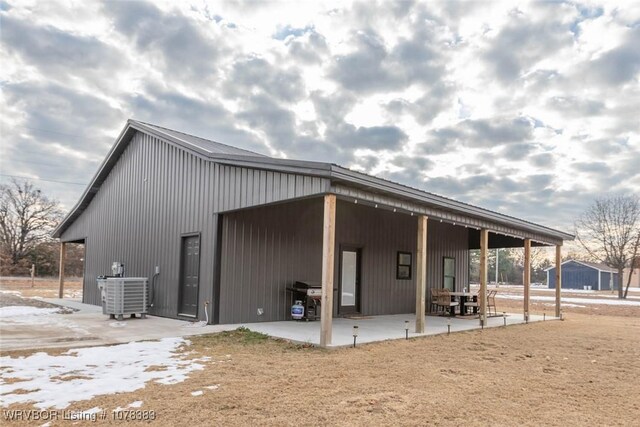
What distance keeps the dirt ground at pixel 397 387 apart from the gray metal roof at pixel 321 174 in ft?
8.12

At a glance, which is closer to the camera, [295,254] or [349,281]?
[295,254]

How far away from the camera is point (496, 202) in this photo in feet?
98.7

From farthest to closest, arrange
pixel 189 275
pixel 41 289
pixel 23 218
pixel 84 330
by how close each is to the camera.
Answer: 1. pixel 23 218
2. pixel 41 289
3. pixel 189 275
4. pixel 84 330

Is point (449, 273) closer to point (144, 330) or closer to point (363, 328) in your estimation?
point (363, 328)

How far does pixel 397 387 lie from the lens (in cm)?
456

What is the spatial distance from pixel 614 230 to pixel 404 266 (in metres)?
25.1

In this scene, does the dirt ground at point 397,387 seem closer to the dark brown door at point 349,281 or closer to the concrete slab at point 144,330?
the concrete slab at point 144,330

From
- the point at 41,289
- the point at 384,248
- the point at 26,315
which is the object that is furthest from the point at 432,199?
the point at 41,289

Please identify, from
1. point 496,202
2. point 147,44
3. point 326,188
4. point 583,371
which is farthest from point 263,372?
point 496,202

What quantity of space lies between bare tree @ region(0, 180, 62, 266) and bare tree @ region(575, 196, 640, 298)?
3974 cm

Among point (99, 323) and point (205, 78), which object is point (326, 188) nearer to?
point (99, 323)

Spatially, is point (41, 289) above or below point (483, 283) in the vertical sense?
below

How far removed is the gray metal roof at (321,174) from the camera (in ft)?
21.4

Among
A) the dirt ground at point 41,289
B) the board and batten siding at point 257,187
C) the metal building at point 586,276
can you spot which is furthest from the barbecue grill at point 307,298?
the metal building at point 586,276
